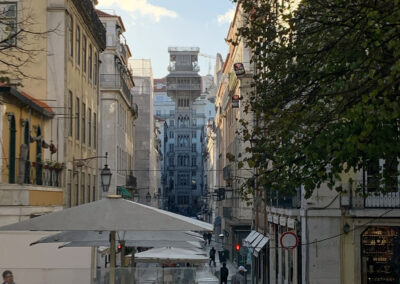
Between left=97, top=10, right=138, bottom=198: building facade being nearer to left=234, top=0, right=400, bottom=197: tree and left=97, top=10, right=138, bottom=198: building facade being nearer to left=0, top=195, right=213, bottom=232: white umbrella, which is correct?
left=234, top=0, right=400, bottom=197: tree

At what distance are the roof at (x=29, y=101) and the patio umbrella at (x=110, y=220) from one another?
9.05m

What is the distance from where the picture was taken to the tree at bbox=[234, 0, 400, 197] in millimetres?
10320

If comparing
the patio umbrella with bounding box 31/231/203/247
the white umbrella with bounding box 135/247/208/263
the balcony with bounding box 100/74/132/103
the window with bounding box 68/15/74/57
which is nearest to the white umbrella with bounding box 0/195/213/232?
the patio umbrella with bounding box 31/231/203/247

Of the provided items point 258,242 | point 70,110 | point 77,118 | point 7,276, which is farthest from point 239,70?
point 7,276

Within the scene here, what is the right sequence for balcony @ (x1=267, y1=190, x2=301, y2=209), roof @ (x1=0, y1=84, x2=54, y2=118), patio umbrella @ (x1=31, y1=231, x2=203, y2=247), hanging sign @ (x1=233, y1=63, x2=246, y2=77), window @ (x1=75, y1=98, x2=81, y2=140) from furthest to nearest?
Result: hanging sign @ (x1=233, y1=63, x2=246, y2=77), window @ (x1=75, y1=98, x2=81, y2=140), balcony @ (x1=267, y1=190, x2=301, y2=209), roof @ (x1=0, y1=84, x2=54, y2=118), patio umbrella @ (x1=31, y1=231, x2=203, y2=247)

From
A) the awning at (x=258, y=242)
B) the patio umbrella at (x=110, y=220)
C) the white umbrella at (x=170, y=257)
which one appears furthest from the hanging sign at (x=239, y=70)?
the patio umbrella at (x=110, y=220)

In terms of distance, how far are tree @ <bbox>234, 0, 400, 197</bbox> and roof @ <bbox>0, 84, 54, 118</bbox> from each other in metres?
8.34

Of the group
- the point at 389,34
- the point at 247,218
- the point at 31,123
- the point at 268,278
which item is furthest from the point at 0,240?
the point at 247,218

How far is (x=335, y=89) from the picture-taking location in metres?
12.1

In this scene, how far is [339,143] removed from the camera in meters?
11.5

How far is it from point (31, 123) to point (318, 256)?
9.72 m

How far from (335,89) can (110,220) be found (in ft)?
13.0

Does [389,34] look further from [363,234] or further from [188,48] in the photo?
[188,48]

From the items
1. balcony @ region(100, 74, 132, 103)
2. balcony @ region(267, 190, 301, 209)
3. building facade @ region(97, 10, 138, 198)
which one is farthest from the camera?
balcony @ region(100, 74, 132, 103)
